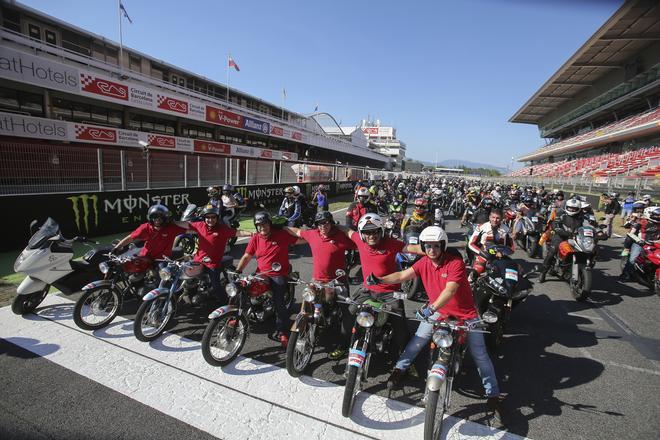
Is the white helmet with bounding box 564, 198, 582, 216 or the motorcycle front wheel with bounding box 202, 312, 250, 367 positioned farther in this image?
the white helmet with bounding box 564, 198, 582, 216

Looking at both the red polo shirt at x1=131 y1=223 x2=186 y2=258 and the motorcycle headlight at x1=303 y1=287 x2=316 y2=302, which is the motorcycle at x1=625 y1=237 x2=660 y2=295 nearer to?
the motorcycle headlight at x1=303 y1=287 x2=316 y2=302

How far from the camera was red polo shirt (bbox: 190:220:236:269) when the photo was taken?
5.08 metres

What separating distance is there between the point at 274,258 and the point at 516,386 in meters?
3.28

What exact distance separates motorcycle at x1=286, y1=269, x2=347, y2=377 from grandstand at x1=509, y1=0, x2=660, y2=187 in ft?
65.8

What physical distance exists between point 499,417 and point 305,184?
2000 cm

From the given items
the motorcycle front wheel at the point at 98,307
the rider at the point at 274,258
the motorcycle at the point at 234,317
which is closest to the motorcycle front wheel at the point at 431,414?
the rider at the point at 274,258

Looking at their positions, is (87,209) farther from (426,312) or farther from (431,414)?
(431,414)

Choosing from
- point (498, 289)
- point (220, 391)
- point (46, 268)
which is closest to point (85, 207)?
point (46, 268)

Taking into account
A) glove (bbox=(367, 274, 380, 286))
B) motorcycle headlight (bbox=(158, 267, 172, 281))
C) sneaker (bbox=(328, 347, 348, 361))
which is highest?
glove (bbox=(367, 274, 380, 286))

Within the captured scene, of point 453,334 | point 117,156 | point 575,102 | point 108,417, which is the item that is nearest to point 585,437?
point 453,334

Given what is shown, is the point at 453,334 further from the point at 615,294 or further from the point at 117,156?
the point at 117,156

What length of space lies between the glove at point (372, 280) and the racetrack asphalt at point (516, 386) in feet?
3.51

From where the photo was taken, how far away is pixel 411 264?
21.8ft

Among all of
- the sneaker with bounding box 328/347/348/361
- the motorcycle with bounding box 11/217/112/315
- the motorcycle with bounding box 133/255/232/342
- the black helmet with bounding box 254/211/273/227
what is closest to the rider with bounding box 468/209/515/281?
the sneaker with bounding box 328/347/348/361
